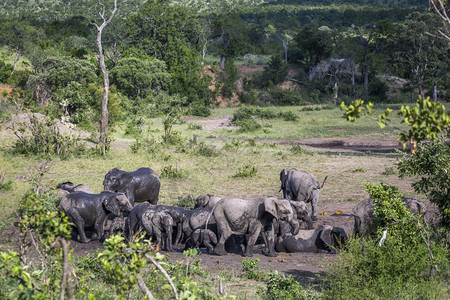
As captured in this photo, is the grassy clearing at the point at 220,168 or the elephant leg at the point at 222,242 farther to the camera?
the grassy clearing at the point at 220,168

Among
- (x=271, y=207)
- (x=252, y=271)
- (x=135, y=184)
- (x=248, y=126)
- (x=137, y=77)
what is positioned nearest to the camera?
(x=252, y=271)

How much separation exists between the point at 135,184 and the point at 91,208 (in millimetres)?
2222

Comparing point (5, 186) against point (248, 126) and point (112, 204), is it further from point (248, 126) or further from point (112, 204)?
point (248, 126)

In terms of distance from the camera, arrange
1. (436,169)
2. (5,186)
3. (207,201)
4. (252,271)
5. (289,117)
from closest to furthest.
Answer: (436,169)
(252,271)
(207,201)
(5,186)
(289,117)

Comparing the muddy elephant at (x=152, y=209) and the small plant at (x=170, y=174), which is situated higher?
the muddy elephant at (x=152, y=209)

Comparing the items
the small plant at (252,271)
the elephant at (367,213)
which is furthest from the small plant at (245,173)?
the small plant at (252,271)

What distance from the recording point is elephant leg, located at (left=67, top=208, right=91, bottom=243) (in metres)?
12.1

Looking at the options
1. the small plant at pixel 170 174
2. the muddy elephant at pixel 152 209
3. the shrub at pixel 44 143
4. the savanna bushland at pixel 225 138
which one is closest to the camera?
the savanna bushland at pixel 225 138

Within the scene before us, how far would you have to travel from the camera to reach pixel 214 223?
11742mm

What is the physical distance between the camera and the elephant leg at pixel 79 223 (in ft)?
39.6

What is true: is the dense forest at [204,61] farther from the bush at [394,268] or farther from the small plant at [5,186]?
the bush at [394,268]

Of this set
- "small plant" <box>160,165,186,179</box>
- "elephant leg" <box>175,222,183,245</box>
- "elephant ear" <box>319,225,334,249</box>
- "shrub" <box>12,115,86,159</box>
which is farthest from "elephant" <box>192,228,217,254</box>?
Result: "shrub" <box>12,115,86,159</box>

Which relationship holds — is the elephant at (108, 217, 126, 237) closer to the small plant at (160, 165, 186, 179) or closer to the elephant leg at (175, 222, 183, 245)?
the elephant leg at (175, 222, 183, 245)

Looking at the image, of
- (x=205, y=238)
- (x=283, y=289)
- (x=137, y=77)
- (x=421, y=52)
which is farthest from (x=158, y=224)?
(x=421, y=52)
